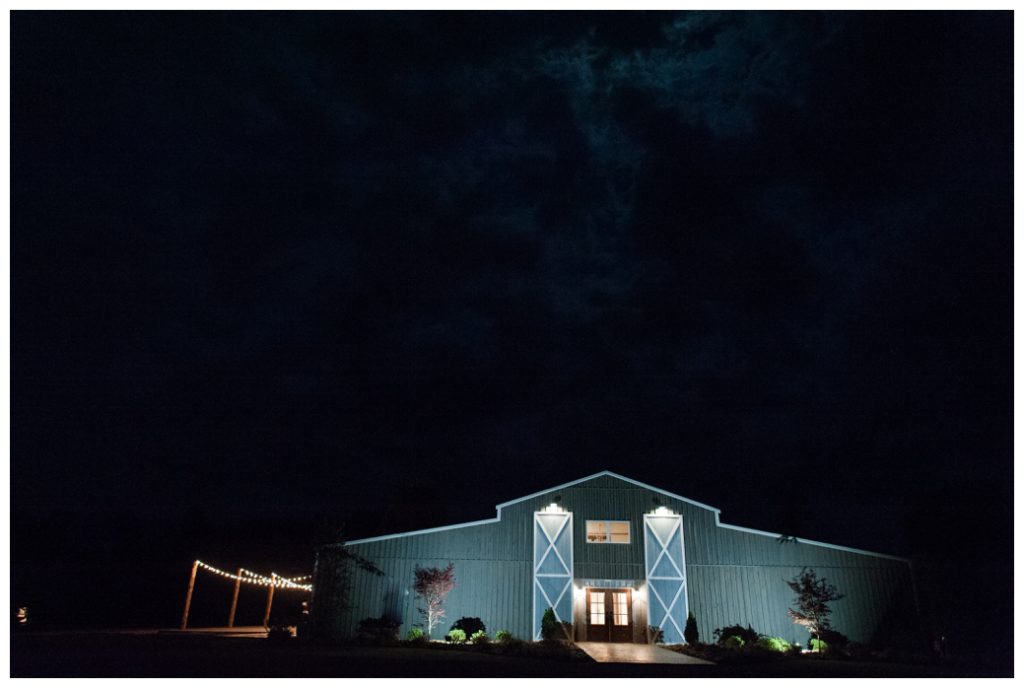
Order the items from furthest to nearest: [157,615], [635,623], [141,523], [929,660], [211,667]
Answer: [141,523], [157,615], [635,623], [929,660], [211,667]

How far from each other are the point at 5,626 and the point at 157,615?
2569 cm

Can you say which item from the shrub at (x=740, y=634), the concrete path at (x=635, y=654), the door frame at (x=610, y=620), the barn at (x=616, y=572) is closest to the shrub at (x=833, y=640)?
the barn at (x=616, y=572)

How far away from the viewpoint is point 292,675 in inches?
381

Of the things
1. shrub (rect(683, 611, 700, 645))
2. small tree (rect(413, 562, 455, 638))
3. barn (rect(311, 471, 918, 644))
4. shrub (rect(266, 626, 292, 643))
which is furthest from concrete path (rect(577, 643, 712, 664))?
shrub (rect(266, 626, 292, 643))

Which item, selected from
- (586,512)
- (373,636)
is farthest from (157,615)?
(586,512)

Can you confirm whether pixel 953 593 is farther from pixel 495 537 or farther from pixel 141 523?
pixel 141 523

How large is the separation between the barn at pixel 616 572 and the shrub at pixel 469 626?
28.1 inches

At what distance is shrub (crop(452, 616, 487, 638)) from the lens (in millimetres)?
19183

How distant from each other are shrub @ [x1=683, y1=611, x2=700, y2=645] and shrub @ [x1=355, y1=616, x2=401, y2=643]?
9.36 m

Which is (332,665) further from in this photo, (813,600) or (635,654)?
(813,600)

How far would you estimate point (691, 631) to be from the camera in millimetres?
19219

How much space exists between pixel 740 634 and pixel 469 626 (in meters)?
8.56
